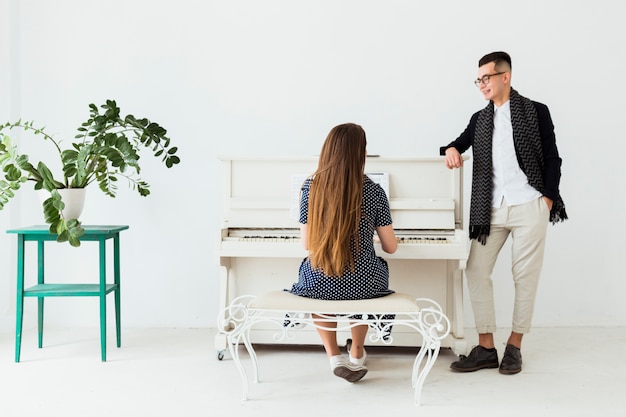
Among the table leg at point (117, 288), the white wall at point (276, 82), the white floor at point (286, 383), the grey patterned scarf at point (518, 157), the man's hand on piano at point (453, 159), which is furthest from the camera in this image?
the white wall at point (276, 82)

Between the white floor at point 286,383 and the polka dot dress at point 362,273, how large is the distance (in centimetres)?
43

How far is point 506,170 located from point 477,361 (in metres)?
0.93

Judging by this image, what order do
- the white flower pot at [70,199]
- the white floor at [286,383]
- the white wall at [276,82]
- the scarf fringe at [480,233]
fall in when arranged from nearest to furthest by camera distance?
the white floor at [286,383] → the scarf fringe at [480,233] → the white flower pot at [70,199] → the white wall at [276,82]

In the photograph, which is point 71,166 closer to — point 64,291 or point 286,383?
point 64,291

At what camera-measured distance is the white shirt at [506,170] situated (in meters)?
2.86

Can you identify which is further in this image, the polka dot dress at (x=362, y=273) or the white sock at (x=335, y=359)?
the white sock at (x=335, y=359)

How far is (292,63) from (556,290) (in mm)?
2261

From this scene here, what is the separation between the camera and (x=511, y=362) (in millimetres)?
2842

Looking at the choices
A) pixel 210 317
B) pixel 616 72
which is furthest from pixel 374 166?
pixel 616 72

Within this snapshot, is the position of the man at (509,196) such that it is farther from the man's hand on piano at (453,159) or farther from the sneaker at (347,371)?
the sneaker at (347,371)

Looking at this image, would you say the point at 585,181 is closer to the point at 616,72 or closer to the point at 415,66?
the point at 616,72

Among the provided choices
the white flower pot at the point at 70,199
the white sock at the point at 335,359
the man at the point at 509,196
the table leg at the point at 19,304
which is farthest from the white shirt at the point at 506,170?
the table leg at the point at 19,304

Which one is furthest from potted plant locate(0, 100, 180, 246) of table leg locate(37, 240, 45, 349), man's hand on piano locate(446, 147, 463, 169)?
man's hand on piano locate(446, 147, 463, 169)

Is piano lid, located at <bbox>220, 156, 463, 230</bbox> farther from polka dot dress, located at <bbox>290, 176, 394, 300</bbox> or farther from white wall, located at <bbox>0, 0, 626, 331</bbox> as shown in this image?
white wall, located at <bbox>0, 0, 626, 331</bbox>
